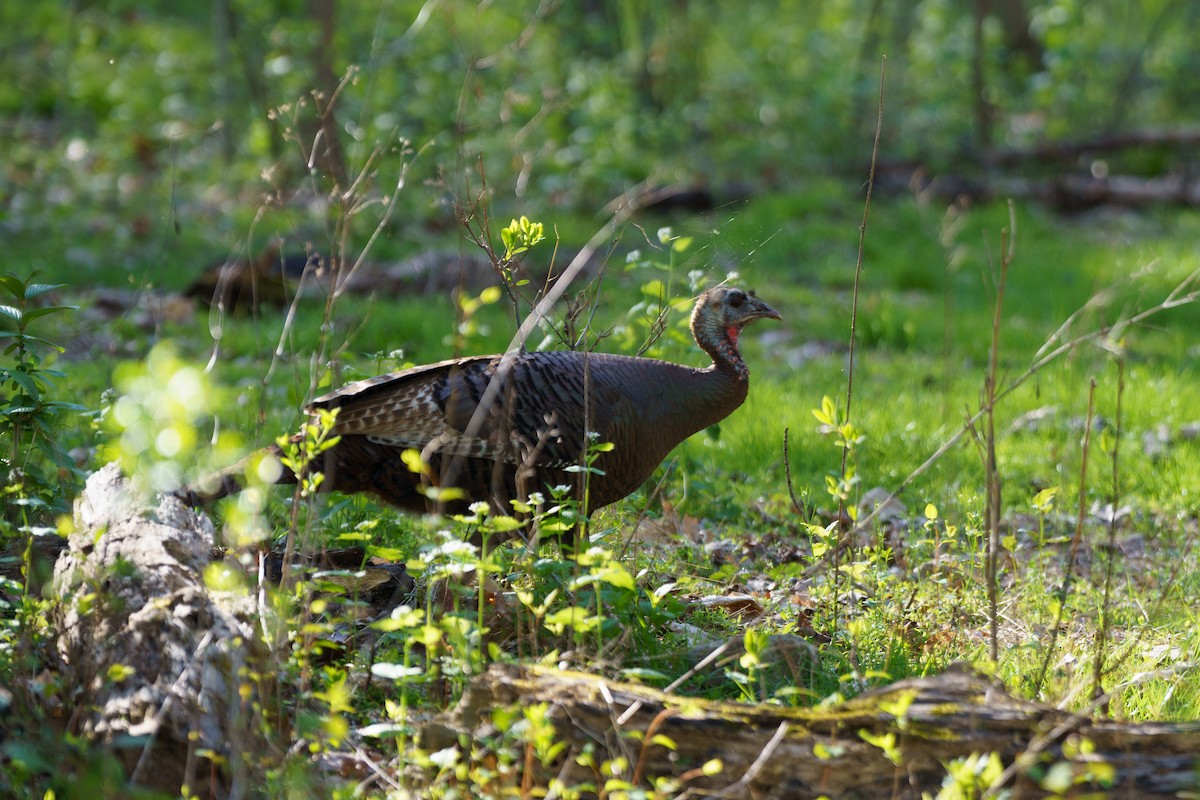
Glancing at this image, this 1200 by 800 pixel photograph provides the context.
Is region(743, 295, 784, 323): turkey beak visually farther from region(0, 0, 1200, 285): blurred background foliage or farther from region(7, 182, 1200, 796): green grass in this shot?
region(0, 0, 1200, 285): blurred background foliage

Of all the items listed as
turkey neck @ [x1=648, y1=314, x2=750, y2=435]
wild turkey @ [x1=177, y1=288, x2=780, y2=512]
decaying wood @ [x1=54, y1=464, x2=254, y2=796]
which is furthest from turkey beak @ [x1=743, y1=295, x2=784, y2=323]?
decaying wood @ [x1=54, y1=464, x2=254, y2=796]

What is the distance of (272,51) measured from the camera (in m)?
9.27

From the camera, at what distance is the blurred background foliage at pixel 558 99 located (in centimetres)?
927

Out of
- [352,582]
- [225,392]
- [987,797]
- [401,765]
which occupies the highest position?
[987,797]

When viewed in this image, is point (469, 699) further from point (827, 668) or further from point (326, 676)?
point (827, 668)

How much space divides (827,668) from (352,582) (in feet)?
4.39

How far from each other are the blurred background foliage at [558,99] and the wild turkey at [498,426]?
490 centimetres

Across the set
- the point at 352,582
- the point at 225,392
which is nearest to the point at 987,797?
the point at 352,582

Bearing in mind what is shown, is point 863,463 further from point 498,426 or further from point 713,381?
point 498,426

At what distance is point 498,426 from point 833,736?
1544 millimetres

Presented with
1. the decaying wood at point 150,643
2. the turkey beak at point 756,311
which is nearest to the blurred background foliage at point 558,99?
the turkey beak at point 756,311

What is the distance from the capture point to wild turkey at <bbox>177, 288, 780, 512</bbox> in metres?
3.73

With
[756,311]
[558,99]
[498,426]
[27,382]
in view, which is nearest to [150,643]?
[27,382]

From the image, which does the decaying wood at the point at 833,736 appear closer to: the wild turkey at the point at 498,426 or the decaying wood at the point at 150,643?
the decaying wood at the point at 150,643
